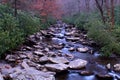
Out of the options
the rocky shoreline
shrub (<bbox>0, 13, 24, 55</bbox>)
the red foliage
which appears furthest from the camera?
the red foliage

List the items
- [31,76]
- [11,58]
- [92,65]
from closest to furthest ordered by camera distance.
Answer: [31,76] < [11,58] < [92,65]

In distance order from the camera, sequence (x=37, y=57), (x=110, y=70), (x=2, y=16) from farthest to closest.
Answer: (x=2, y=16) < (x=37, y=57) < (x=110, y=70)

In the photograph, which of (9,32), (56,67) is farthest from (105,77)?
(9,32)

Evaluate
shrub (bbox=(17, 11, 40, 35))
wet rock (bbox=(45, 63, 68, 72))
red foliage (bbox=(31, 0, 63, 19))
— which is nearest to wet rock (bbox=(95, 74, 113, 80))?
wet rock (bbox=(45, 63, 68, 72))

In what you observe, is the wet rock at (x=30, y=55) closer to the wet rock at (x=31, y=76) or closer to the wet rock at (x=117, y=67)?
the wet rock at (x=31, y=76)

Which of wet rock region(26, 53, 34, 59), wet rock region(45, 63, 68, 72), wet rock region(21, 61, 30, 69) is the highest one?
wet rock region(21, 61, 30, 69)

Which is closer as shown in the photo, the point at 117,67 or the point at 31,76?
Answer: the point at 31,76

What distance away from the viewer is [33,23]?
55.9ft

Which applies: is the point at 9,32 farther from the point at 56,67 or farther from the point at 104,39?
the point at 104,39

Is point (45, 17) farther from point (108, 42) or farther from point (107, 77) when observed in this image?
point (107, 77)

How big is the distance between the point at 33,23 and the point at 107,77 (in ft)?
26.2

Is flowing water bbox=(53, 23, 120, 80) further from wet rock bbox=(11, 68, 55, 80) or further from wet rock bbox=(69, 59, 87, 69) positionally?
wet rock bbox=(11, 68, 55, 80)

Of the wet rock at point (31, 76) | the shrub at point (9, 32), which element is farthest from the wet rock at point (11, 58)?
the wet rock at point (31, 76)

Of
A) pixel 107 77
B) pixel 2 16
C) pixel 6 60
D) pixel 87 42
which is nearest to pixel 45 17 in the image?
pixel 87 42
